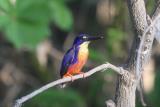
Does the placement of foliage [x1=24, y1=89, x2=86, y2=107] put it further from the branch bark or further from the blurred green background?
the branch bark

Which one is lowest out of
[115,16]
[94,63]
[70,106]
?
[70,106]

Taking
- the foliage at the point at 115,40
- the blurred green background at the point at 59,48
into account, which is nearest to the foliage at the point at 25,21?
the blurred green background at the point at 59,48

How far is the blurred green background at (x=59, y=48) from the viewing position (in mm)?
5699

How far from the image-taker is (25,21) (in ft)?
18.6

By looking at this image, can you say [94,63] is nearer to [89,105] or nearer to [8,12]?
[89,105]

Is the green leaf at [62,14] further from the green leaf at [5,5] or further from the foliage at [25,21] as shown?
the green leaf at [5,5]

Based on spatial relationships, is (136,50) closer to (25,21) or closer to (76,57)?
(76,57)

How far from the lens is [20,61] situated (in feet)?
22.0

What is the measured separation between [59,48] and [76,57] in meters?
3.46

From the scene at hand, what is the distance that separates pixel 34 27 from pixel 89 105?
1108 mm

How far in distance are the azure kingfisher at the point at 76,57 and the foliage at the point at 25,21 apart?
1989mm

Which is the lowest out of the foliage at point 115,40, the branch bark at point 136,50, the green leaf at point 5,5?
the branch bark at point 136,50

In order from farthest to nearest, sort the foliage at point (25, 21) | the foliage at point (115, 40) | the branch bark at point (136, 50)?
the foliage at point (115, 40) < the foliage at point (25, 21) < the branch bark at point (136, 50)

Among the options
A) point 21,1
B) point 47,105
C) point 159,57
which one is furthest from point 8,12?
point 159,57
